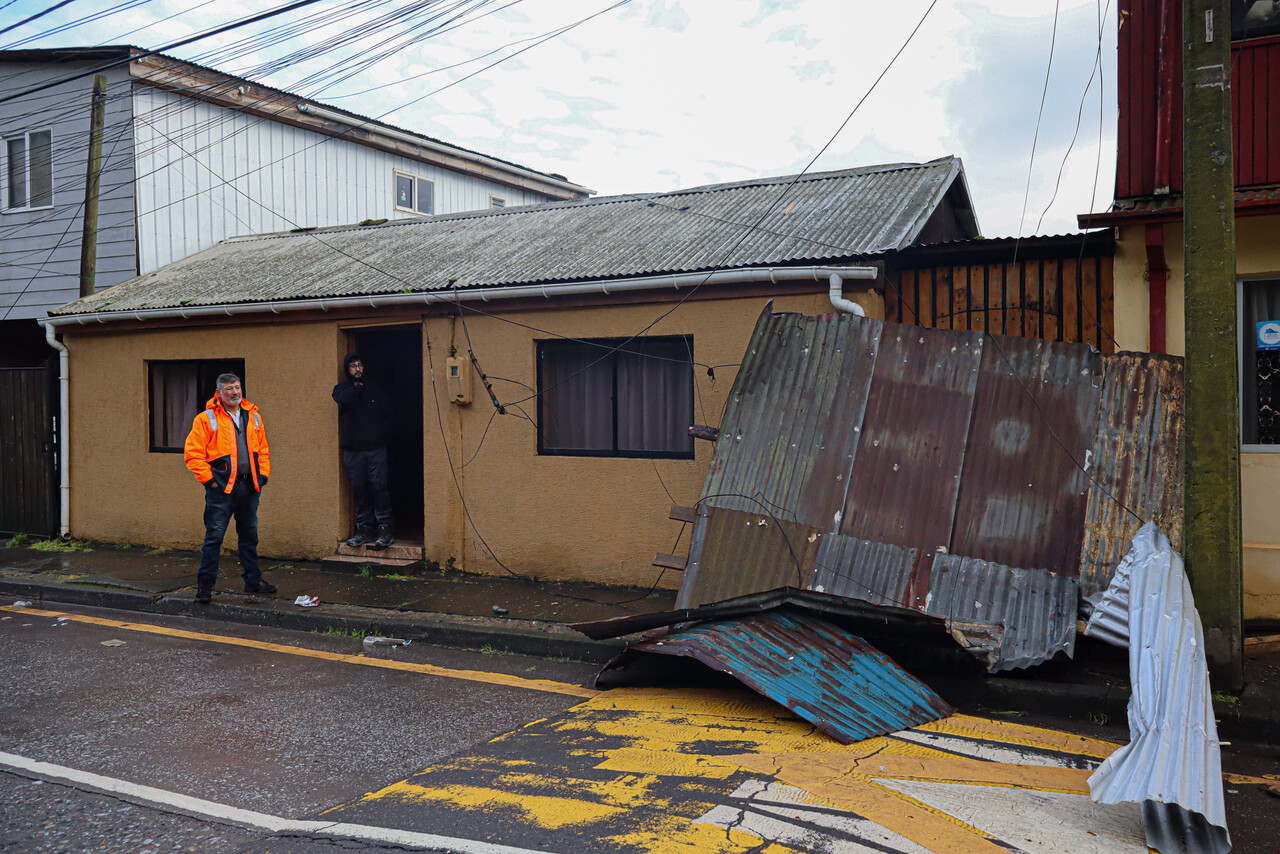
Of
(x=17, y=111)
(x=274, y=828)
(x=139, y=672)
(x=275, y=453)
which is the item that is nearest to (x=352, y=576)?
(x=275, y=453)

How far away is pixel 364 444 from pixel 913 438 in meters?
5.67

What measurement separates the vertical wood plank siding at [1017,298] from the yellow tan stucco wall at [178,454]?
580cm

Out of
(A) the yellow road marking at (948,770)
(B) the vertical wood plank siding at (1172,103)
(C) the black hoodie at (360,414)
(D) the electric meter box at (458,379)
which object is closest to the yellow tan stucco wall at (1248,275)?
(B) the vertical wood plank siding at (1172,103)

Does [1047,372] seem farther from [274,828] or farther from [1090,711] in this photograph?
[274,828]

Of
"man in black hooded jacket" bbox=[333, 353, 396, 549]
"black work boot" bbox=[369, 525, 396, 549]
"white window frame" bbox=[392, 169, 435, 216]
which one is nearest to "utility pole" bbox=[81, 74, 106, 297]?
"man in black hooded jacket" bbox=[333, 353, 396, 549]

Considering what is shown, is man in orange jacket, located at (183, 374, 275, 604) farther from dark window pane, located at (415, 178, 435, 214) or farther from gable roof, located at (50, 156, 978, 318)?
dark window pane, located at (415, 178, 435, 214)

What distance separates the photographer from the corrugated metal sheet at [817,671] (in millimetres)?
4949

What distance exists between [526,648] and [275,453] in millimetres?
4762

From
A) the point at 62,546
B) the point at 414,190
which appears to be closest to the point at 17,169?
the point at 414,190

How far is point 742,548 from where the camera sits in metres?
6.27

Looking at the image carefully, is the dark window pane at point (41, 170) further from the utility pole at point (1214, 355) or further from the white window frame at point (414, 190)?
the utility pole at point (1214, 355)

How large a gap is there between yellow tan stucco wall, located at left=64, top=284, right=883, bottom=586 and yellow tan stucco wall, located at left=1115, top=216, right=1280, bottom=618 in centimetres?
179

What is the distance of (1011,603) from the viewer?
5.64 m

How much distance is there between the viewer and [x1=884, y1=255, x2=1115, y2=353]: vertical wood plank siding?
706cm
